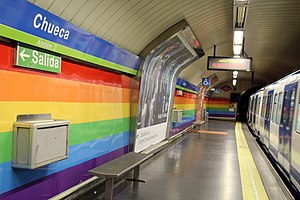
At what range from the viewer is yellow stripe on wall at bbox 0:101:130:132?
312cm

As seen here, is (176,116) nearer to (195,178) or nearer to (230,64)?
(230,64)

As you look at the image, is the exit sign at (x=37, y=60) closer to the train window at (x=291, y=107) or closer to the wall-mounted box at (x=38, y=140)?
the wall-mounted box at (x=38, y=140)

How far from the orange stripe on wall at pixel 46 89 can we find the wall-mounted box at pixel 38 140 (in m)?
0.23

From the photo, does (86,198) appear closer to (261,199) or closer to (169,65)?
(261,199)

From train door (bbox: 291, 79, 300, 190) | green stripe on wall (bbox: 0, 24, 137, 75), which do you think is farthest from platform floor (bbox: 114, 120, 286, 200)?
green stripe on wall (bbox: 0, 24, 137, 75)

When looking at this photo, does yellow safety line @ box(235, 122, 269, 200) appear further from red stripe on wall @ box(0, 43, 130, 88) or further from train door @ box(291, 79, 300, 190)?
red stripe on wall @ box(0, 43, 130, 88)

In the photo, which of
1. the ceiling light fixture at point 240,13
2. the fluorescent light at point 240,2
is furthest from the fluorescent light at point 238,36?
the fluorescent light at point 240,2

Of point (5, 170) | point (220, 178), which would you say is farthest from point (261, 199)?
point (5, 170)

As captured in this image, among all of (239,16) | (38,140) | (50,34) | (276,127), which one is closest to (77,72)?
(50,34)

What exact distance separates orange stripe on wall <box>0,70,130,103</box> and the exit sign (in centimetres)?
10

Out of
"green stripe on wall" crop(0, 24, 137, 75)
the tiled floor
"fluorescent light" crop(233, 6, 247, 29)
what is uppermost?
"fluorescent light" crop(233, 6, 247, 29)

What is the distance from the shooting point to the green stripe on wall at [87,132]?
3115mm

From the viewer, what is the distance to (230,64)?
9922 mm

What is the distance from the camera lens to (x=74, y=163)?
4.47 m
